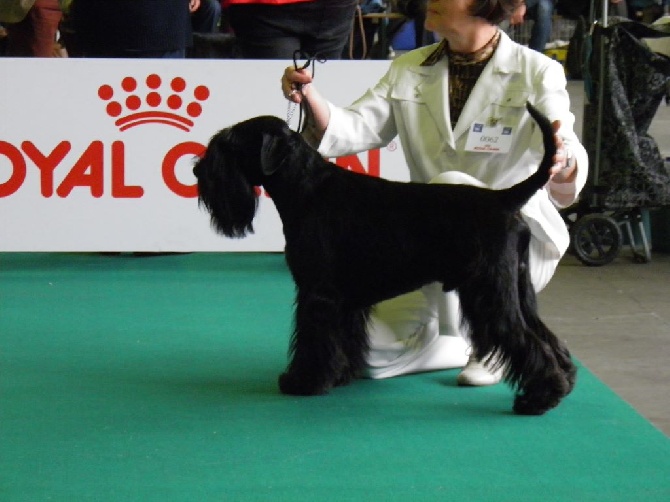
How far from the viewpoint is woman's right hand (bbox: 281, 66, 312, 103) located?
2541mm

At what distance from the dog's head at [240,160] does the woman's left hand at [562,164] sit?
0.53 metres

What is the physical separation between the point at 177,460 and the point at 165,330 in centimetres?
115

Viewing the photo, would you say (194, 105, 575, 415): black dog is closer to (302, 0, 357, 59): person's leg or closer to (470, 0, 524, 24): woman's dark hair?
(470, 0, 524, 24): woman's dark hair

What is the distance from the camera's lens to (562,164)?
2.32 meters

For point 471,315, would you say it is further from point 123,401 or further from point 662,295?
point 662,295

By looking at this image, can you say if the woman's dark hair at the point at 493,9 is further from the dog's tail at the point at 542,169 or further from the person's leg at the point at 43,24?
the person's leg at the point at 43,24

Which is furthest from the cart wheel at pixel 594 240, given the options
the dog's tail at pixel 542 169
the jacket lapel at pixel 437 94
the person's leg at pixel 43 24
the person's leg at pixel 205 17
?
the person's leg at pixel 205 17

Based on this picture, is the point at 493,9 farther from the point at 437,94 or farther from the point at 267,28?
the point at 267,28

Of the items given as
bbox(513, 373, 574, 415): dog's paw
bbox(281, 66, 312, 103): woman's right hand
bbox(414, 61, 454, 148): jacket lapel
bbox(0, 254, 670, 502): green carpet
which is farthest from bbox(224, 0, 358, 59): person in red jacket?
bbox(513, 373, 574, 415): dog's paw

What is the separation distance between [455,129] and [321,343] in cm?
62

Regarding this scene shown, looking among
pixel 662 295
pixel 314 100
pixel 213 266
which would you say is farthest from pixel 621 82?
pixel 314 100

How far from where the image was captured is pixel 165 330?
317 cm

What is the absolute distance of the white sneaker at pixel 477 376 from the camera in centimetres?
260

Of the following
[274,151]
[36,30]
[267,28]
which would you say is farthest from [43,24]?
[274,151]
